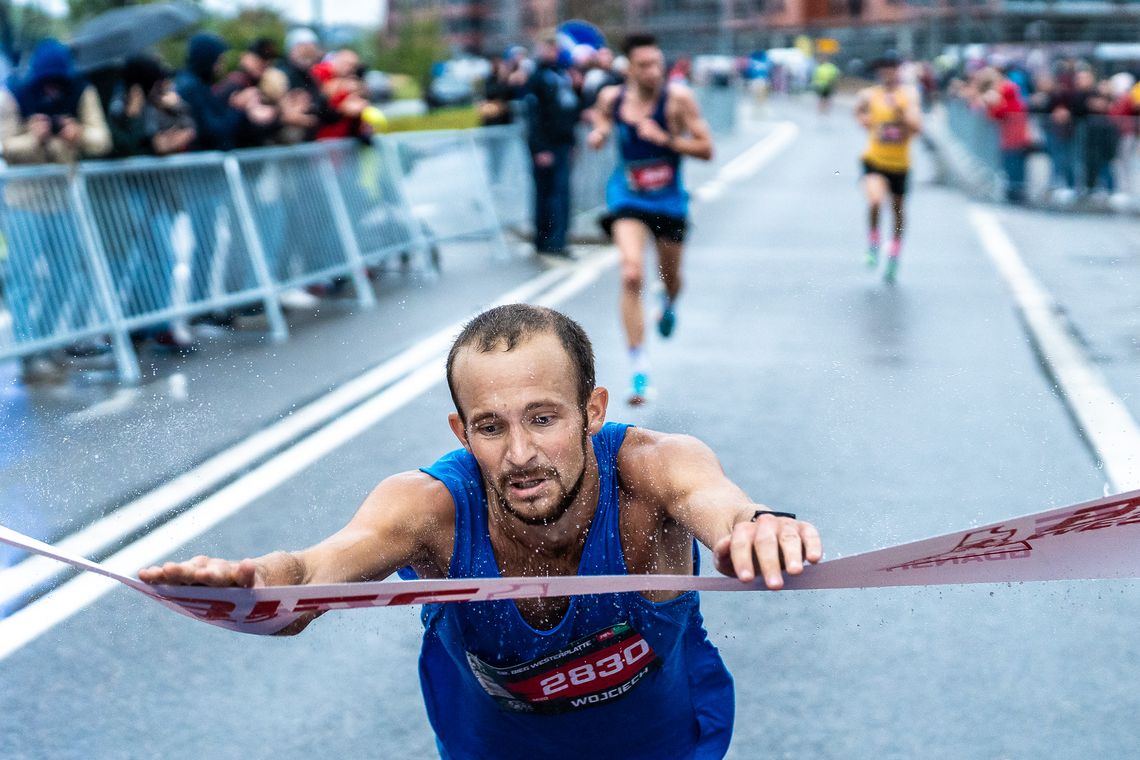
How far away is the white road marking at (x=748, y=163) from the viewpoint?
2303cm

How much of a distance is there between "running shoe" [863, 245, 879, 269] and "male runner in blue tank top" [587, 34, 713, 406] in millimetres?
4221

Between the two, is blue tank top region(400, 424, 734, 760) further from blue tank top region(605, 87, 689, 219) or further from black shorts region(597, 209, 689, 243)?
blue tank top region(605, 87, 689, 219)

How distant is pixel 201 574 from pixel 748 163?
28.2 meters

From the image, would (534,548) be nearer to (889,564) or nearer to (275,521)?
(889,564)

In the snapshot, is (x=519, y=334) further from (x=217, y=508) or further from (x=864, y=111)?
(x=864, y=111)

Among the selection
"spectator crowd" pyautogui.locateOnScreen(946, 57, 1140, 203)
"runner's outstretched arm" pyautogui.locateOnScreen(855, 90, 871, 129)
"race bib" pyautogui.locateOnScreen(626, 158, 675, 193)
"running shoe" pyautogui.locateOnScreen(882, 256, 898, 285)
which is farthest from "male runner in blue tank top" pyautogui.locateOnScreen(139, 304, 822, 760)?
"spectator crowd" pyautogui.locateOnScreen(946, 57, 1140, 203)

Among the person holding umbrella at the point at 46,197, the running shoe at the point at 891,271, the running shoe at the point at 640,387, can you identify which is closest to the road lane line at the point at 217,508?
the running shoe at the point at 640,387

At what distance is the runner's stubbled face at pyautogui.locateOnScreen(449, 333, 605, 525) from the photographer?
2.10 metres

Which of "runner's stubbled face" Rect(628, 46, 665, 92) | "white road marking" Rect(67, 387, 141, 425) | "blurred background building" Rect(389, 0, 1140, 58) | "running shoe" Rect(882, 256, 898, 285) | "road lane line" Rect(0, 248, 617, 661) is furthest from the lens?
"blurred background building" Rect(389, 0, 1140, 58)

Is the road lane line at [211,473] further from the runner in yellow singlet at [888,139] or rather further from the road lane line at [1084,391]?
the runner in yellow singlet at [888,139]

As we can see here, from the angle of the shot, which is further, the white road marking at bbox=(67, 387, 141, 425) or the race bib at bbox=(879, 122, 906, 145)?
the race bib at bbox=(879, 122, 906, 145)

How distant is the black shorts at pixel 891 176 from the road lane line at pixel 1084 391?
1791 mm

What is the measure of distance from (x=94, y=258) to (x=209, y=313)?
→ 1154 mm

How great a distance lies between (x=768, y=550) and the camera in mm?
1853
